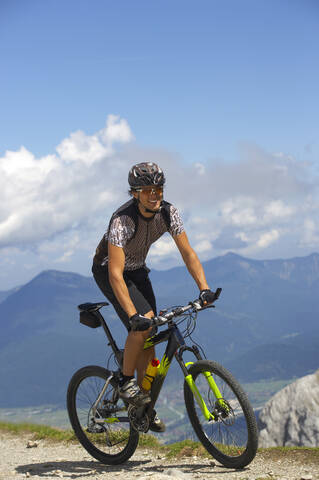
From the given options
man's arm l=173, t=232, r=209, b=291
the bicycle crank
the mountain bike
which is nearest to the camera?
the mountain bike

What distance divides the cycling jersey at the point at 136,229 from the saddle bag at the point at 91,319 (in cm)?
100

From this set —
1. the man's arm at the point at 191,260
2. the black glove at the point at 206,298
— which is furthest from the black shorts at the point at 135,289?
the black glove at the point at 206,298

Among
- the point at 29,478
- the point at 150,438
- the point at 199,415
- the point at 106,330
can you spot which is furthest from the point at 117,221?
the point at 150,438

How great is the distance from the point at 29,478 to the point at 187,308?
324 cm

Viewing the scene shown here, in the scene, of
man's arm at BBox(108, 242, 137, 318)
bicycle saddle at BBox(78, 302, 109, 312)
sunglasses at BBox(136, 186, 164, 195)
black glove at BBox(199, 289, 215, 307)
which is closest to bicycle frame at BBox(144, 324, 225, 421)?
black glove at BBox(199, 289, 215, 307)

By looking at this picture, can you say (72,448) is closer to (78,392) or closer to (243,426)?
(78,392)

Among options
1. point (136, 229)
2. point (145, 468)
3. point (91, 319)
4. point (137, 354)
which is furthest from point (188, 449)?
point (136, 229)

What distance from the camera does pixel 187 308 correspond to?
230 inches

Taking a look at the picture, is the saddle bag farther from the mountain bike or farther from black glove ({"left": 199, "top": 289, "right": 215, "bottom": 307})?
black glove ({"left": 199, "top": 289, "right": 215, "bottom": 307})

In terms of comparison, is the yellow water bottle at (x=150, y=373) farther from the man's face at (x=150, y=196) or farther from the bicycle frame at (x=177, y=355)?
Result: the man's face at (x=150, y=196)

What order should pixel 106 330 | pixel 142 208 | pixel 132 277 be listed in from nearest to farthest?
pixel 142 208, pixel 132 277, pixel 106 330

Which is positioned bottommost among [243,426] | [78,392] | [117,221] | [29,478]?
[29,478]

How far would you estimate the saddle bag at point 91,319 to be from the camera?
23.7 ft

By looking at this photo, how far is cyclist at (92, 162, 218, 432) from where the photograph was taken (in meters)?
6.11
